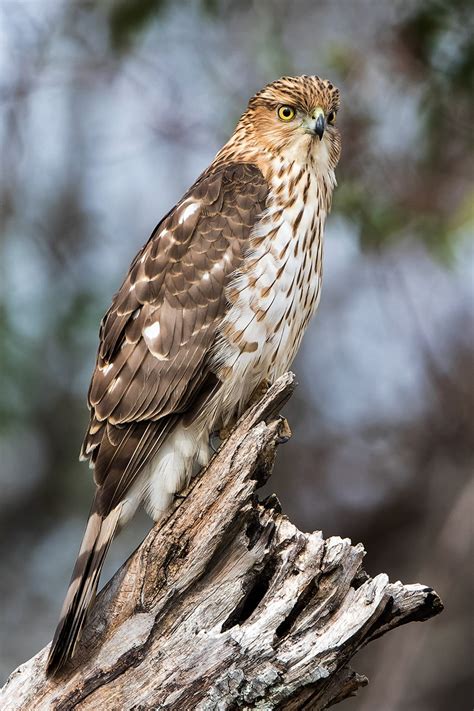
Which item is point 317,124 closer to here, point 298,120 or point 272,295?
point 298,120

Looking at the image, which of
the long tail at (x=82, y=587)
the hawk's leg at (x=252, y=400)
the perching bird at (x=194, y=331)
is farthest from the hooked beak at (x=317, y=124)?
the long tail at (x=82, y=587)

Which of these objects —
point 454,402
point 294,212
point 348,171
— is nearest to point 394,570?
point 454,402

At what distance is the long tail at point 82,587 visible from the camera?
145 inches

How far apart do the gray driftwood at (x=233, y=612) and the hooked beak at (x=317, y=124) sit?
1.42 meters

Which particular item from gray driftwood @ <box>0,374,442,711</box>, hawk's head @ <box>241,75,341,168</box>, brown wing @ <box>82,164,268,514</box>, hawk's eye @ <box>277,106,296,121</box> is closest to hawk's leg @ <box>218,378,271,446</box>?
brown wing @ <box>82,164,268,514</box>

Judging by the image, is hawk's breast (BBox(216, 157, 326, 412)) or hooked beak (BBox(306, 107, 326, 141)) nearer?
hawk's breast (BBox(216, 157, 326, 412))

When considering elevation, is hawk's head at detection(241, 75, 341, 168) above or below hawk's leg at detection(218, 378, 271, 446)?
above

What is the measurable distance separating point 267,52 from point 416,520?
3028mm

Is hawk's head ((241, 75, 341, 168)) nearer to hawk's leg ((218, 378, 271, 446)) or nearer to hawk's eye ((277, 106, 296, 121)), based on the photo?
hawk's eye ((277, 106, 296, 121))

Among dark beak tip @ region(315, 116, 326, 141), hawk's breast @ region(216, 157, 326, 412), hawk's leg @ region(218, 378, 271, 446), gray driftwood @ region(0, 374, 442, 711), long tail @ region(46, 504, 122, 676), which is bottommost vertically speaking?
gray driftwood @ region(0, 374, 442, 711)

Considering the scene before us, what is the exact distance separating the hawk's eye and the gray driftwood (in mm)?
1561

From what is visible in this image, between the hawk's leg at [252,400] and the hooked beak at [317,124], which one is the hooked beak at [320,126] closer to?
the hooked beak at [317,124]

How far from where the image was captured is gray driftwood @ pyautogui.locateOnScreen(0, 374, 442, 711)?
3414 millimetres

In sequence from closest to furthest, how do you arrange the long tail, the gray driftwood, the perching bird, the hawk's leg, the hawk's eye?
the gray driftwood < the long tail < the perching bird < the hawk's leg < the hawk's eye
